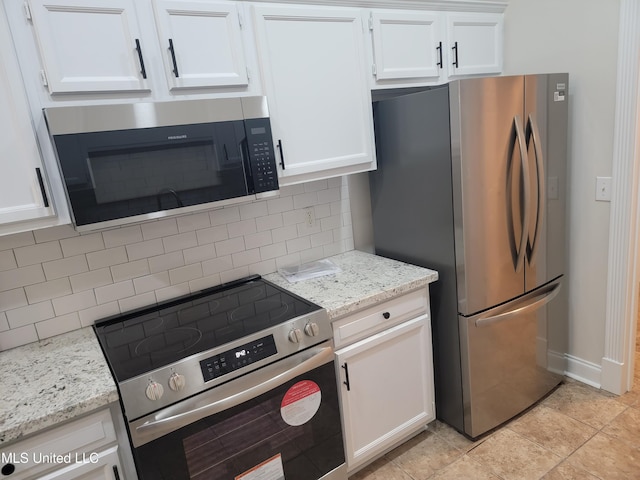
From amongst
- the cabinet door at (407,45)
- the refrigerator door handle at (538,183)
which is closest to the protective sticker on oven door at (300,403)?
the refrigerator door handle at (538,183)

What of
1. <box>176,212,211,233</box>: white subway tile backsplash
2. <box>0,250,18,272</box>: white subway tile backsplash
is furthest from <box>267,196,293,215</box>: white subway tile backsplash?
<box>0,250,18,272</box>: white subway tile backsplash

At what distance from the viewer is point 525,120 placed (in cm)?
192

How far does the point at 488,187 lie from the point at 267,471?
148 cm

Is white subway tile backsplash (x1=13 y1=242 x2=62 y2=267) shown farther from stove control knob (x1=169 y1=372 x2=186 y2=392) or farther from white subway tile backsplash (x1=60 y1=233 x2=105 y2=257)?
stove control knob (x1=169 y1=372 x2=186 y2=392)

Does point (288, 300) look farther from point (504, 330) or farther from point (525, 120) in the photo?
point (525, 120)

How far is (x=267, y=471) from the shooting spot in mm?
1576

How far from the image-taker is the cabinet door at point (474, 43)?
2172mm

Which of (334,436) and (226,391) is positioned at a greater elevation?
(226,391)

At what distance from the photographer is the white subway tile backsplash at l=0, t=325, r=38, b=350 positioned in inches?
64.7

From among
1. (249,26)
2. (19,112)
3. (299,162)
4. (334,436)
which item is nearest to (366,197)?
(299,162)

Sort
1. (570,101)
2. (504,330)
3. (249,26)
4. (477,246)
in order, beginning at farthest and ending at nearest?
(570,101)
(504,330)
(477,246)
(249,26)

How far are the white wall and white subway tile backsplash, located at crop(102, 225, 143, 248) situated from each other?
2.23 meters

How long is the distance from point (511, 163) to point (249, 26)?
1.27 meters

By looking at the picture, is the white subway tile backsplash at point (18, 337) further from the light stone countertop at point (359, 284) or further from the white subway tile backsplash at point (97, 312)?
the light stone countertop at point (359, 284)
